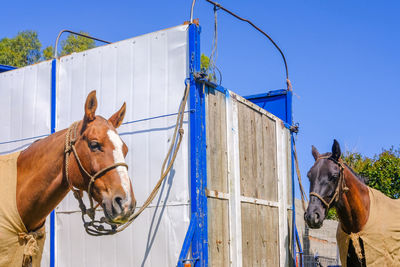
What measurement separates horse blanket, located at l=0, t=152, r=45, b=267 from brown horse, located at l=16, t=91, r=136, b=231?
0.05m

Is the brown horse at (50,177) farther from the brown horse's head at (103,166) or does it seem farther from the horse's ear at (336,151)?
the horse's ear at (336,151)

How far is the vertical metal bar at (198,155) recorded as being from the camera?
16.0 ft

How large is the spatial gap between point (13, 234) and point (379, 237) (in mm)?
4279

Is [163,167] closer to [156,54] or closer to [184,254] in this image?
[184,254]

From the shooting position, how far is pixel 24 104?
6.45 metres

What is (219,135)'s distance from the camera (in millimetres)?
5668

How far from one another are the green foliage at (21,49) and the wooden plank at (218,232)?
20408 millimetres

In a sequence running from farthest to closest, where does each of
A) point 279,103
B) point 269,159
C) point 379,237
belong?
1. point 279,103
2. point 269,159
3. point 379,237

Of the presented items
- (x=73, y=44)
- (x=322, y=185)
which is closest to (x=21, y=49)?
(x=73, y=44)

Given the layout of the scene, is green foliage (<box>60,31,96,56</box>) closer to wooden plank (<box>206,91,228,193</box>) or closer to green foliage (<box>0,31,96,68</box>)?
green foliage (<box>0,31,96,68</box>)

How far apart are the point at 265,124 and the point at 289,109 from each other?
102 centimetres

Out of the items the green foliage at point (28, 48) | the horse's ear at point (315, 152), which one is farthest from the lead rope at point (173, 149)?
the green foliage at point (28, 48)

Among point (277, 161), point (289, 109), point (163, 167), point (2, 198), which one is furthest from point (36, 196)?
point (289, 109)

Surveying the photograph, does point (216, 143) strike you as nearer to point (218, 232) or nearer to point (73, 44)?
point (218, 232)
